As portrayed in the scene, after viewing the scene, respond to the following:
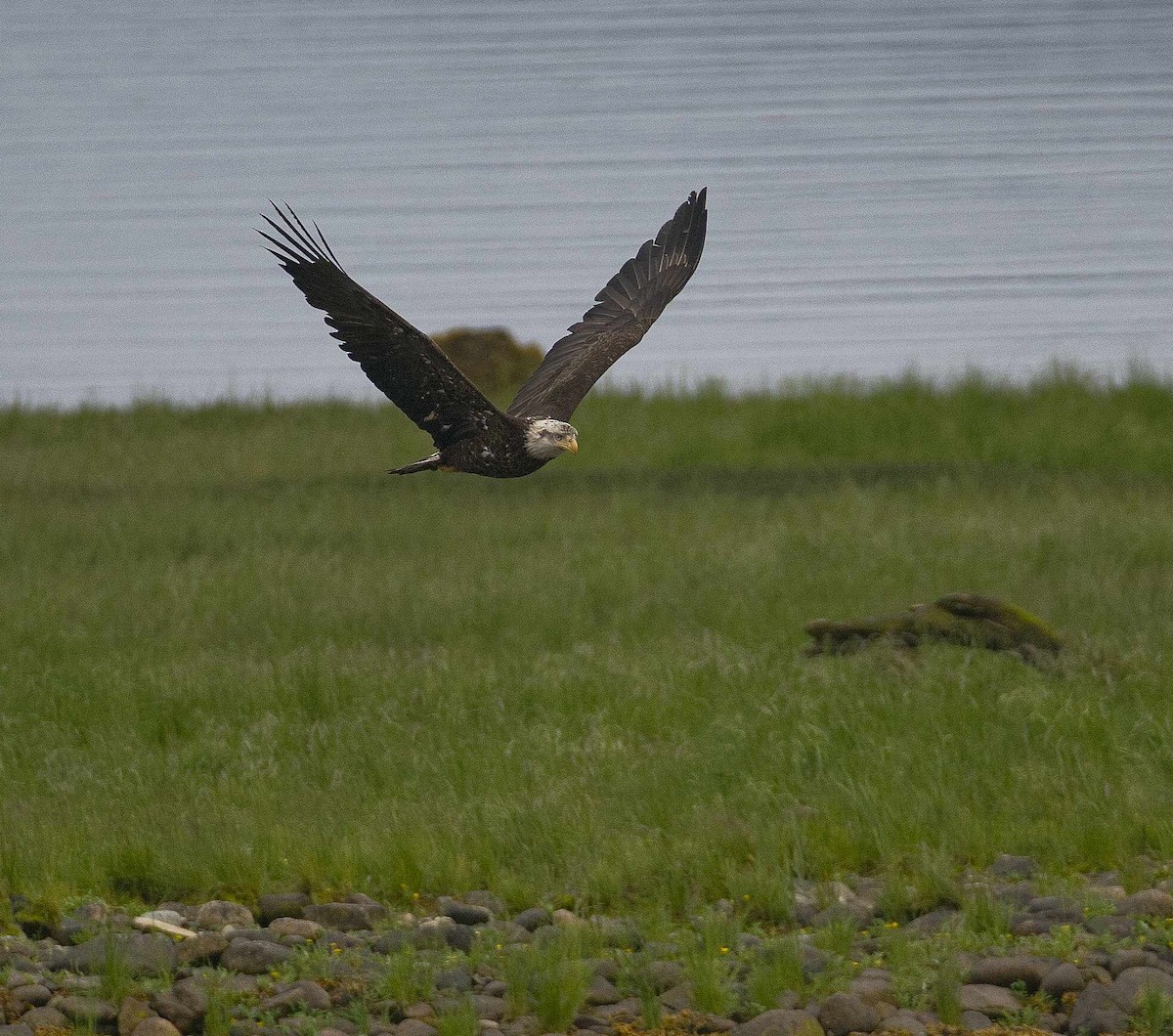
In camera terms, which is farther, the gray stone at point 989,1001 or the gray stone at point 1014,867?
the gray stone at point 1014,867

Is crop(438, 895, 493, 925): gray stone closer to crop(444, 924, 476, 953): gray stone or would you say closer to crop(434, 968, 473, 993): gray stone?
crop(444, 924, 476, 953): gray stone

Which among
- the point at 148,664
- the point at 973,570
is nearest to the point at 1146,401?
the point at 973,570

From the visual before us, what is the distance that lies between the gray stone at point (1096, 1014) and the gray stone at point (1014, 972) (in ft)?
0.66

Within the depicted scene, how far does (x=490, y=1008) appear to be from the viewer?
6.38 metres

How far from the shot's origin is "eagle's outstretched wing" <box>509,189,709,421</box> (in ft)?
27.6

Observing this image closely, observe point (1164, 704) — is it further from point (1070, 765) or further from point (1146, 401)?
point (1146, 401)

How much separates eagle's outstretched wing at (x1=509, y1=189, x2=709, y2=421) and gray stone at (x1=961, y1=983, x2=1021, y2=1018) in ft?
10.3

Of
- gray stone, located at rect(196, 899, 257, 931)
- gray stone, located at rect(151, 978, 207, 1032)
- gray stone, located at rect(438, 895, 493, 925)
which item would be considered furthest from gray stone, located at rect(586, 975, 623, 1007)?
gray stone, located at rect(196, 899, 257, 931)

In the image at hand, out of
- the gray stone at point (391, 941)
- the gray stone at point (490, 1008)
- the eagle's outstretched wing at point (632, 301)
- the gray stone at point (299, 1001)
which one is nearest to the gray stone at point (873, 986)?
the gray stone at point (490, 1008)

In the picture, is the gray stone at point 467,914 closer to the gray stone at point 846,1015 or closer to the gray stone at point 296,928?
the gray stone at point 296,928

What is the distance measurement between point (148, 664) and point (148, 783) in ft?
7.23

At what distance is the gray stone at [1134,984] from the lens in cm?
620

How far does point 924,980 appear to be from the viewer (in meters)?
6.41

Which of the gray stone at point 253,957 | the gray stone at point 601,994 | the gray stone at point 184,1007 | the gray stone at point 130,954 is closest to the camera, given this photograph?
the gray stone at point 184,1007
